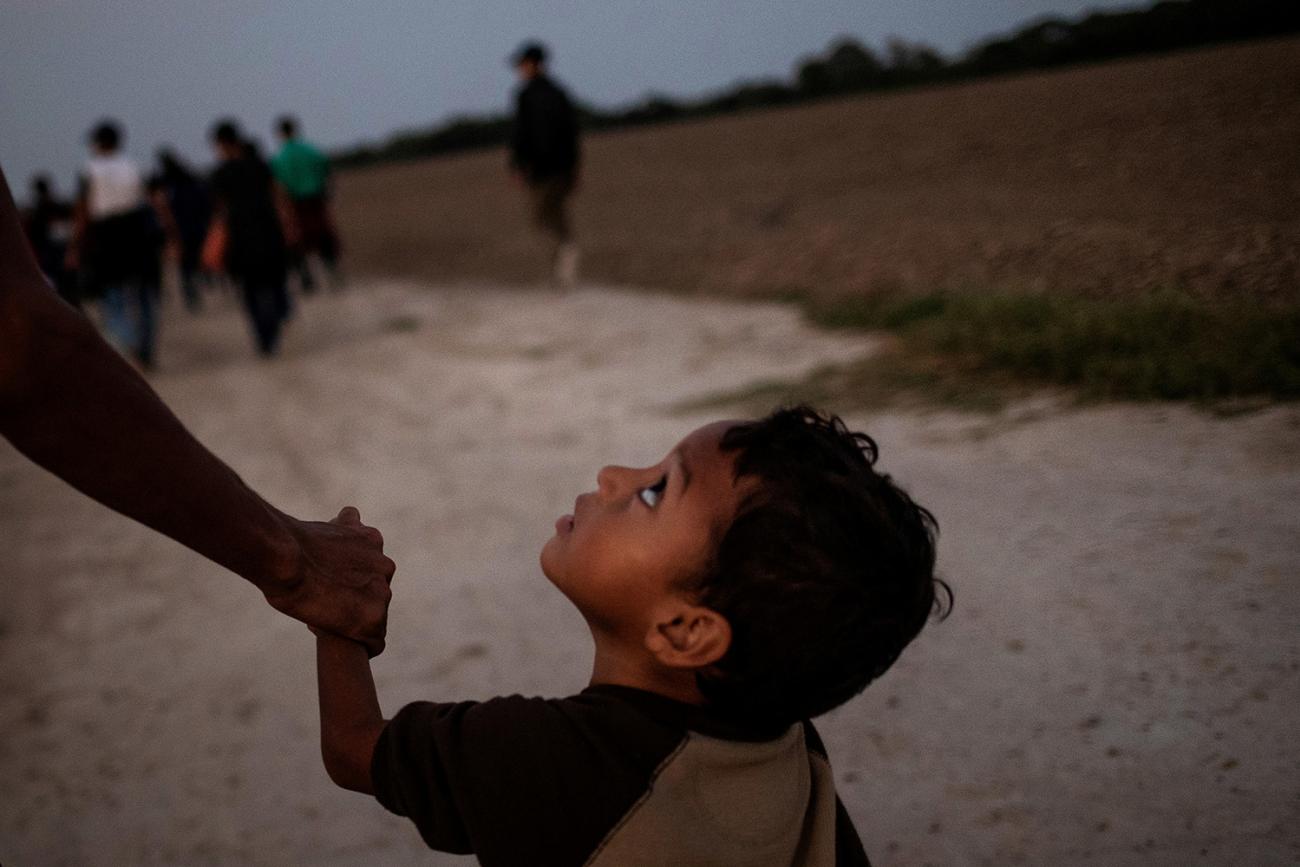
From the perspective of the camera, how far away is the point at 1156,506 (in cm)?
329

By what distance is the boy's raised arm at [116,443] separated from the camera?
3.38 feet

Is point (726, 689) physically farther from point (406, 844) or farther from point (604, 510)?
point (406, 844)

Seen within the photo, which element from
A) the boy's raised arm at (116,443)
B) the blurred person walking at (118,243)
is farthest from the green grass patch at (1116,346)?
the blurred person walking at (118,243)

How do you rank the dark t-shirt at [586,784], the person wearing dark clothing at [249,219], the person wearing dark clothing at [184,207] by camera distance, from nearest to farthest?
the dark t-shirt at [586,784], the person wearing dark clothing at [249,219], the person wearing dark clothing at [184,207]

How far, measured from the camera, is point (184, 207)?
40.9ft

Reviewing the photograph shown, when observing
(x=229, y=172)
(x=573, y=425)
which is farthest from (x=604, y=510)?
(x=229, y=172)

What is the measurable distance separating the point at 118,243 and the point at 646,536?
8.33 m

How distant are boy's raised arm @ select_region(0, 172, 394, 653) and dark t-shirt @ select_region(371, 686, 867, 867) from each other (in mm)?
228

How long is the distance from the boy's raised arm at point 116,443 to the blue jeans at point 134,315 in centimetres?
824

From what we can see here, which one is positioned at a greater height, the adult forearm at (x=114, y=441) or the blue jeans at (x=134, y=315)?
the adult forearm at (x=114, y=441)

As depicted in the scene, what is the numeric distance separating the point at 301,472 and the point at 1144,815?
438cm

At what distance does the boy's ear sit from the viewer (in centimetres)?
129

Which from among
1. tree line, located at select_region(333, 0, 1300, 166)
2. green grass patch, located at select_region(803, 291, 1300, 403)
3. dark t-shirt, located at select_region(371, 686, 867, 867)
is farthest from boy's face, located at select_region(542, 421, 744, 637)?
tree line, located at select_region(333, 0, 1300, 166)

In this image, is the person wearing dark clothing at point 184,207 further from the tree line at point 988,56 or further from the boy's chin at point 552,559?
the boy's chin at point 552,559
